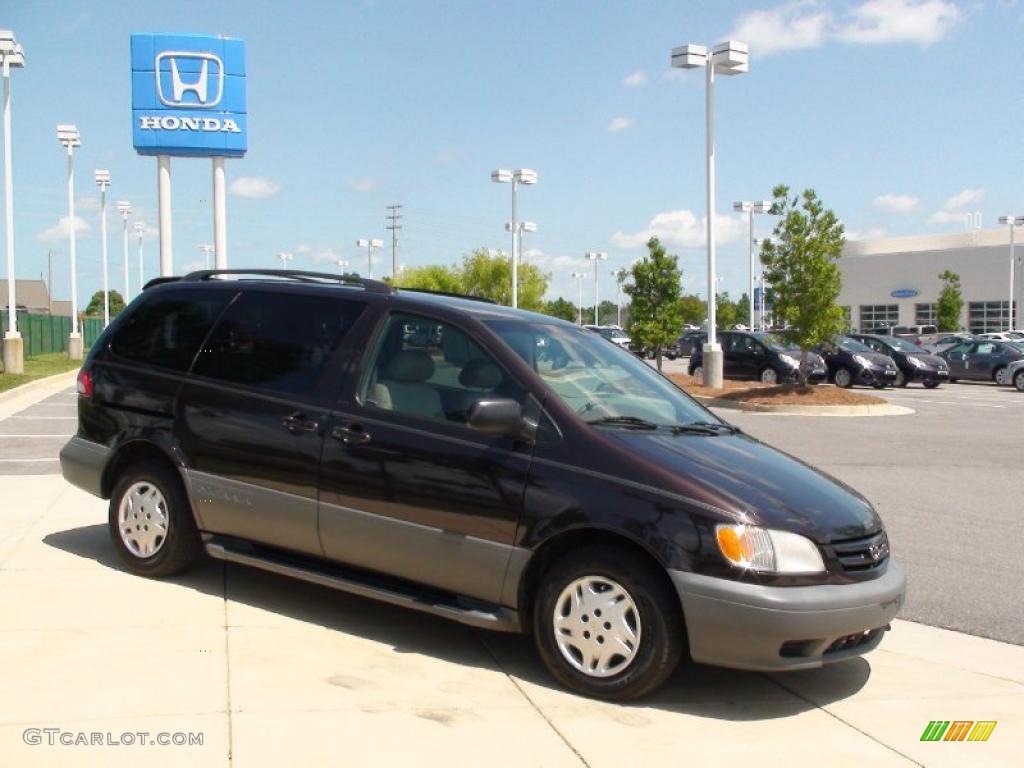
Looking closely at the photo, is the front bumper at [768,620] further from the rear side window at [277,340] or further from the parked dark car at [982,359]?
the parked dark car at [982,359]

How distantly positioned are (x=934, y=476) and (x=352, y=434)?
883 cm

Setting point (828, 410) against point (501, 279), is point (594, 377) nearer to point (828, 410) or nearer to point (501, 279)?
point (828, 410)

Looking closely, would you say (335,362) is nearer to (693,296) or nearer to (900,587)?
(900,587)

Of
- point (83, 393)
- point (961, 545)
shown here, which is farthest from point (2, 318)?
point (961, 545)

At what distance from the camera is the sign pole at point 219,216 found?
2266 cm

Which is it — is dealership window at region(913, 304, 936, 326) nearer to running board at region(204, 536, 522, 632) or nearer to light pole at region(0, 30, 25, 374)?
light pole at region(0, 30, 25, 374)

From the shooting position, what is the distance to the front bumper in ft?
14.8

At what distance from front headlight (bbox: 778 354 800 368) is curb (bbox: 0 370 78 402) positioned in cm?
1732

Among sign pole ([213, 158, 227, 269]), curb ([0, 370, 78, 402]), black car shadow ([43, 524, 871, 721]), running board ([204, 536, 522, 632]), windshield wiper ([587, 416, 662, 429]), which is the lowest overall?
black car shadow ([43, 524, 871, 721])

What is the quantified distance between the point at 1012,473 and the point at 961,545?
16.5 ft

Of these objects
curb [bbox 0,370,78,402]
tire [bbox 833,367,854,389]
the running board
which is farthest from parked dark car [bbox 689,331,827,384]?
the running board

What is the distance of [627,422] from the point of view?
17.4 ft

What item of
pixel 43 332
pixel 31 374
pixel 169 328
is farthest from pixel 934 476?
pixel 43 332

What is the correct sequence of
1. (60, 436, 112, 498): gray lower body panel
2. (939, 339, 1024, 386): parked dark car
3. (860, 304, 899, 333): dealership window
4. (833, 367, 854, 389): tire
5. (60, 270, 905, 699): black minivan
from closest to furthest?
(60, 270, 905, 699): black minivan
(60, 436, 112, 498): gray lower body panel
(833, 367, 854, 389): tire
(939, 339, 1024, 386): parked dark car
(860, 304, 899, 333): dealership window
